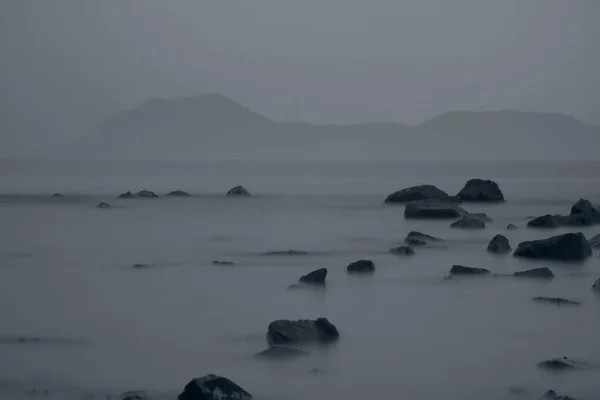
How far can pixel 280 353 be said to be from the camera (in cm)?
972

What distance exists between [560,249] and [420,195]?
18267 millimetres

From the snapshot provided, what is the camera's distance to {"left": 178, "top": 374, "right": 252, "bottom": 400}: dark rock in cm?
754

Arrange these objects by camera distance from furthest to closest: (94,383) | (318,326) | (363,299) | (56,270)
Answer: (56,270), (363,299), (318,326), (94,383)

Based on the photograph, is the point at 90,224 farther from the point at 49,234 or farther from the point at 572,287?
the point at 572,287

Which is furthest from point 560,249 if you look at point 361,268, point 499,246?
point 361,268

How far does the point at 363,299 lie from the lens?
527 inches

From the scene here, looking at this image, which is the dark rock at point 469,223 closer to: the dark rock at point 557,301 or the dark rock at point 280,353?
the dark rock at point 557,301

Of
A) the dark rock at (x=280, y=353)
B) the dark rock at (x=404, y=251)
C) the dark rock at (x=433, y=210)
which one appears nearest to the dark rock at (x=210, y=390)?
the dark rock at (x=280, y=353)

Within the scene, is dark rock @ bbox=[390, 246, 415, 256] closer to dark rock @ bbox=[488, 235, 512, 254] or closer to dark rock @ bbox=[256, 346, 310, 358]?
dark rock @ bbox=[488, 235, 512, 254]

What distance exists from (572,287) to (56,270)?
9.02 m

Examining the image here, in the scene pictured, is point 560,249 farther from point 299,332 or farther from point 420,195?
point 420,195

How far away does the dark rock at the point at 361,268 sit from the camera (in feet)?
53.0

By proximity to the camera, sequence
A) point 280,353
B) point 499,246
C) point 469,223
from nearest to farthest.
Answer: point 280,353 < point 499,246 < point 469,223

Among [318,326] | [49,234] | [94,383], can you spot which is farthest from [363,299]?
[49,234]
